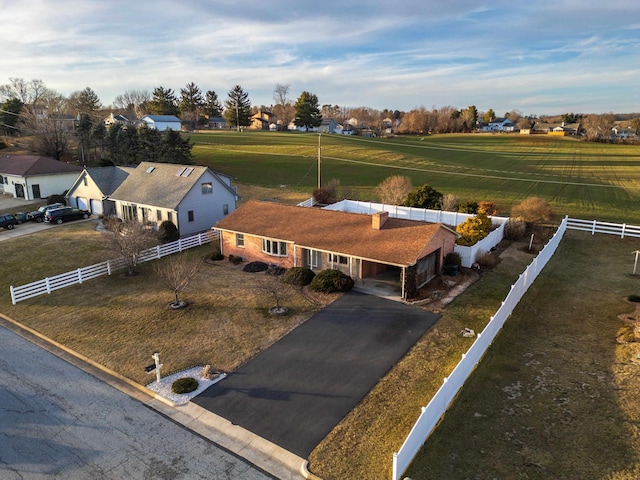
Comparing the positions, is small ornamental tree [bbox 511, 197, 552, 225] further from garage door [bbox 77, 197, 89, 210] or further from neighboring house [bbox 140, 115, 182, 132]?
neighboring house [bbox 140, 115, 182, 132]

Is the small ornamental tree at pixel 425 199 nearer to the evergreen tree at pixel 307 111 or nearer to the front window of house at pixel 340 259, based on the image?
the front window of house at pixel 340 259

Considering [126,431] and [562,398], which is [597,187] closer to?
[562,398]

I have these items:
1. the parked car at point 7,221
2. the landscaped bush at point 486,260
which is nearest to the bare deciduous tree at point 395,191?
the landscaped bush at point 486,260

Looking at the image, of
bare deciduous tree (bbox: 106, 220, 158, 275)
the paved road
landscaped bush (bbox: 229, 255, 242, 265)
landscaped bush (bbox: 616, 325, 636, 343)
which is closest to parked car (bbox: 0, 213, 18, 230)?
bare deciduous tree (bbox: 106, 220, 158, 275)

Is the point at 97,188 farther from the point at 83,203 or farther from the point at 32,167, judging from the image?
the point at 32,167

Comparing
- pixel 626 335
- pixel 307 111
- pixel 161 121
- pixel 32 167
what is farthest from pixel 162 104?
pixel 626 335

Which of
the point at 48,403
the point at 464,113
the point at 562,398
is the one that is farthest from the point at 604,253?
the point at 464,113
